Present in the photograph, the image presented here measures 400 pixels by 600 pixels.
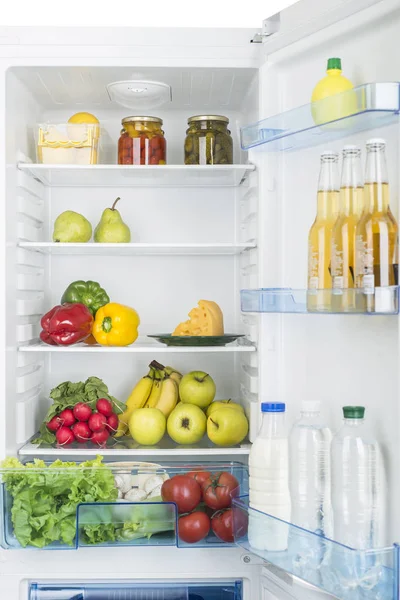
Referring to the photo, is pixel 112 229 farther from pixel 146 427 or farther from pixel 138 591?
pixel 138 591

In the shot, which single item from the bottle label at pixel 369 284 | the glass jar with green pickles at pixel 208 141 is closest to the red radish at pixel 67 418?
the glass jar with green pickles at pixel 208 141

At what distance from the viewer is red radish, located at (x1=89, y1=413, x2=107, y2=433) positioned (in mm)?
2055

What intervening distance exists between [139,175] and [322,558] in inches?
46.7

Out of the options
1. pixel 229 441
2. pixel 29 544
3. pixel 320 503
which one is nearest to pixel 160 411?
pixel 229 441

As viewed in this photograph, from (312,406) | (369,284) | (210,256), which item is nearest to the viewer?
(369,284)

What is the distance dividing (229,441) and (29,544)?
576 millimetres

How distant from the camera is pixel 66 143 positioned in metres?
2.06

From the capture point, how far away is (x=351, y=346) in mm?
1556

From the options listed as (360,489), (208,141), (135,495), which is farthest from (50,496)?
(208,141)

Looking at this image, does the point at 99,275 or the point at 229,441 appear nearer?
the point at 229,441

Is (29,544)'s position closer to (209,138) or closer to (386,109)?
(209,138)

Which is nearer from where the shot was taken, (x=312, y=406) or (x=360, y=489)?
(x=360, y=489)

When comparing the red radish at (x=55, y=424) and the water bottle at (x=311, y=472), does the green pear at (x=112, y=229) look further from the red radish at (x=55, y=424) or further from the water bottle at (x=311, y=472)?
the water bottle at (x=311, y=472)

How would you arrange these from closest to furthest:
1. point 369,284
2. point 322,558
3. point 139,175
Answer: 1. point 369,284
2. point 322,558
3. point 139,175
